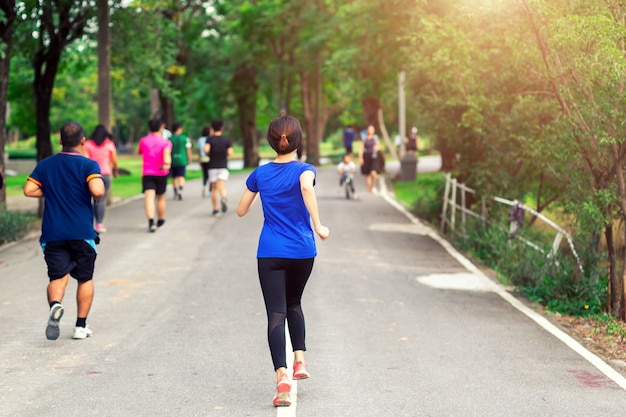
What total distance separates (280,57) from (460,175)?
36858mm

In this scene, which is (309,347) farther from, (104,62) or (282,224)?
(104,62)

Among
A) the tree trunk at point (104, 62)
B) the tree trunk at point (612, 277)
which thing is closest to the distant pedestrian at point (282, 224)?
the tree trunk at point (612, 277)

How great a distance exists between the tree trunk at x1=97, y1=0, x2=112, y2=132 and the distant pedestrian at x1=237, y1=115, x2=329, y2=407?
→ 18.3m

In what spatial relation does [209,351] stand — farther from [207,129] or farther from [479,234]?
[207,129]

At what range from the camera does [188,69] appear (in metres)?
53.4

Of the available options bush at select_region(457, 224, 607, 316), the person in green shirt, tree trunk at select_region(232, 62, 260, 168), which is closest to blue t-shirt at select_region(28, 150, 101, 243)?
bush at select_region(457, 224, 607, 316)

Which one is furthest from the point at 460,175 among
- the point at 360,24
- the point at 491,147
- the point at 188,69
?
the point at 188,69

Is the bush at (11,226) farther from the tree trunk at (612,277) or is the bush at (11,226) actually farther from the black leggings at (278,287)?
the black leggings at (278,287)

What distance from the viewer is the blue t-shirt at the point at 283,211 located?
6887mm

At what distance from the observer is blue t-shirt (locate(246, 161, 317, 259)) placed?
271 inches

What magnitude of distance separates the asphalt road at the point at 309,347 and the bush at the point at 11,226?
160 cm

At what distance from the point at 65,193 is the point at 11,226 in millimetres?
9362

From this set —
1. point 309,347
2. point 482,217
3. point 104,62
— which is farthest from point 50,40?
point 309,347

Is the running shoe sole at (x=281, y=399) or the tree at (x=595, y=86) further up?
the tree at (x=595, y=86)
